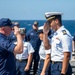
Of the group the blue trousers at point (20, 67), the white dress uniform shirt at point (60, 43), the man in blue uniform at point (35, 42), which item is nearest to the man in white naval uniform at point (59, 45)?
the white dress uniform shirt at point (60, 43)

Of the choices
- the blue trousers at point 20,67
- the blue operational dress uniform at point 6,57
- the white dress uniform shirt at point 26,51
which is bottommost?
the blue trousers at point 20,67

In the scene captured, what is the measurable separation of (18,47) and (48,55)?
143 cm

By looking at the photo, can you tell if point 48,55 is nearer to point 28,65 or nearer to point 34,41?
point 28,65

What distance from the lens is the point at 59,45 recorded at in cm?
692

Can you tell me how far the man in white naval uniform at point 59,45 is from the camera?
6.79 metres

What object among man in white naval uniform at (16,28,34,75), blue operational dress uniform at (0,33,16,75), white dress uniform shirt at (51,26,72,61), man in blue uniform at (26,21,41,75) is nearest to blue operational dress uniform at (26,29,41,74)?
man in blue uniform at (26,21,41,75)

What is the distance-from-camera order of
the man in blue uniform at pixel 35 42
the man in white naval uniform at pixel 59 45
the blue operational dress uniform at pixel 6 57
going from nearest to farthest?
the blue operational dress uniform at pixel 6 57 < the man in white naval uniform at pixel 59 45 < the man in blue uniform at pixel 35 42

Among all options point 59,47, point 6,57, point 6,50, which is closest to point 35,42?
point 59,47

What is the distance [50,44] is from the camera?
23.7ft

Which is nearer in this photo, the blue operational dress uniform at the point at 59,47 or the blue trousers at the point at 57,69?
the blue operational dress uniform at the point at 59,47

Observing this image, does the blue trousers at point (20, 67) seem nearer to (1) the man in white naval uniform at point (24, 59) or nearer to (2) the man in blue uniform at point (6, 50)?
(1) the man in white naval uniform at point (24, 59)

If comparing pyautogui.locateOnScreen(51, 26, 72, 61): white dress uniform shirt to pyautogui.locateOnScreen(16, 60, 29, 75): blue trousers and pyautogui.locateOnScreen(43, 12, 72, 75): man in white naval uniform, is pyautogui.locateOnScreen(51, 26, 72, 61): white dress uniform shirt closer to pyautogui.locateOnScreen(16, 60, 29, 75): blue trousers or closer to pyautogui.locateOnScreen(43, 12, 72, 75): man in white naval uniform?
pyautogui.locateOnScreen(43, 12, 72, 75): man in white naval uniform

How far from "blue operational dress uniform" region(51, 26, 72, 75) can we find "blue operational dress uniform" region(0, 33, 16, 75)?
2.89ft

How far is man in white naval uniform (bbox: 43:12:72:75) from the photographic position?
679 cm
